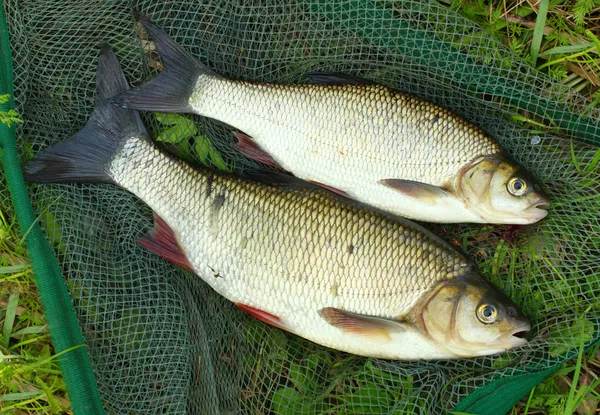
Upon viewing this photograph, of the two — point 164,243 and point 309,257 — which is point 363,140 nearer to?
point 309,257

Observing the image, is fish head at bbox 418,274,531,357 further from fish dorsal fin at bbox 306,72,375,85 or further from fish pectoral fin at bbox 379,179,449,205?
fish dorsal fin at bbox 306,72,375,85

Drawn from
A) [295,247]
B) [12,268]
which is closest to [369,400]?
[295,247]

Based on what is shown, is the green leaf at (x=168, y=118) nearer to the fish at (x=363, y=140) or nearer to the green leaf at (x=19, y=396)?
the fish at (x=363, y=140)

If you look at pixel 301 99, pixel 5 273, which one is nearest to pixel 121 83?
pixel 301 99

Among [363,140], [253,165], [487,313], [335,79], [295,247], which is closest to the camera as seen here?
[487,313]

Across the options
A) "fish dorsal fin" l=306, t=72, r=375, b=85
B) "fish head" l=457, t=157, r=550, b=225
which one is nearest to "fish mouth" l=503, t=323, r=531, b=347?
"fish head" l=457, t=157, r=550, b=225
